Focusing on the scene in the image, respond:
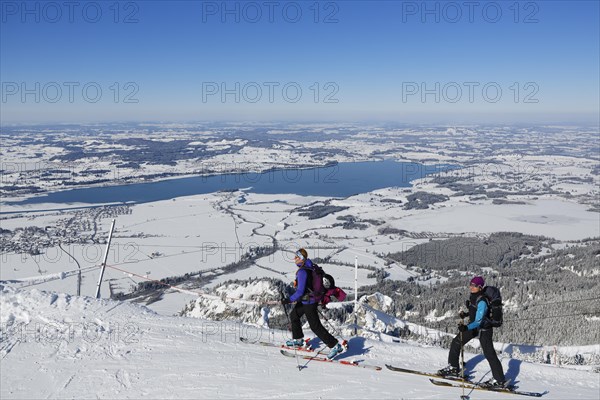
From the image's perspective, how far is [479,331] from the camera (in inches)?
318

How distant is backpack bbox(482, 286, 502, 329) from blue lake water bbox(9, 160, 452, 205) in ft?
338

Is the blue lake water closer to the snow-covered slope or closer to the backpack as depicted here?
the snow-covered slope

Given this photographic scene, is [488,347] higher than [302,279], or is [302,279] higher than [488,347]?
[302,279]

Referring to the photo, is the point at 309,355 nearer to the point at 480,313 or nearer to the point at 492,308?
the point at 480,313

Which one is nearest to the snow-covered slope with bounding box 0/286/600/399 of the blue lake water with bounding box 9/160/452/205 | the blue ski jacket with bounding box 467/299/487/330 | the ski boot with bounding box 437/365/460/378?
the ski boot with bounding box 437/365/460/378

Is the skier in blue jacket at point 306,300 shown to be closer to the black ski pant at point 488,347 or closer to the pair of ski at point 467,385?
the pair of ski at point 467,385

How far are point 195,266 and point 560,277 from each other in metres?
41.5

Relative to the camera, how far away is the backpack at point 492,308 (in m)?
7.64

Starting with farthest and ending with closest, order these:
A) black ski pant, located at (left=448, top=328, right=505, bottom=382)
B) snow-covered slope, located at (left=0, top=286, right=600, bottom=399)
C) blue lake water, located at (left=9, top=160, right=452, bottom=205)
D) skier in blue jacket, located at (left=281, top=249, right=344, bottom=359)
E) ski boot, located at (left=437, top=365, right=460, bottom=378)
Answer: blue lake water, located at (left=9, top=160, right=452, bottom=205)
ski boot, located at (left=437, top=365, right=460, bottom=378)
skier in blue jacket, located at (left=281, top=249, right=344, bottom=359)
black ski pant, located at (left=448, top=328, right=505, bottom=382)
snow-covered slope, located at (left=0, top=286, right=600, bottom=399)

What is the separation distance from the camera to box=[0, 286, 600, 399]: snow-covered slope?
750cm

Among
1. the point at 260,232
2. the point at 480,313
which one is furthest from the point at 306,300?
the point at 260,232

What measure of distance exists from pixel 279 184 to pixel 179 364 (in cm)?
12160

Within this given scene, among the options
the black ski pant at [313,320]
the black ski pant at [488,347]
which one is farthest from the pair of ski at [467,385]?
the black ski pant at [313,320]

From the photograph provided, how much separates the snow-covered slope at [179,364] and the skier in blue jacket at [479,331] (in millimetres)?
387
